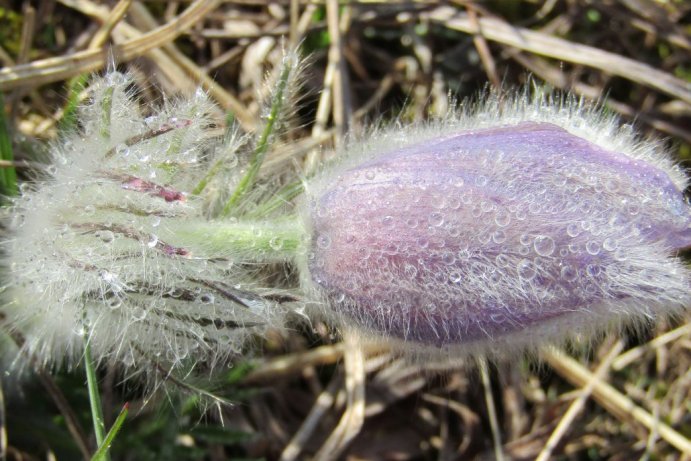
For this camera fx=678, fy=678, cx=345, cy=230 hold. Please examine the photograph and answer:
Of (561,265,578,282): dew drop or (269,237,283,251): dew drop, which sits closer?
(561,265,578,282): dew drop

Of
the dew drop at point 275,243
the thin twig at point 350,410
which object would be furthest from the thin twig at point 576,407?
the dew drop at point 275,243

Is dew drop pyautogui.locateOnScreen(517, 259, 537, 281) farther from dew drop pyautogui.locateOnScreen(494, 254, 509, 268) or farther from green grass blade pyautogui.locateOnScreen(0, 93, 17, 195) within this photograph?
green grass blade pyautogui.locateOnScreen(0, 93, 17, 195)

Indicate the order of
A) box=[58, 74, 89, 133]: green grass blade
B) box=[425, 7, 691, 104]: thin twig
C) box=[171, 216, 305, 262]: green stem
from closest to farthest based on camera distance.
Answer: box=[171, 216, 305, 262]: green stem, box=[58, 74, 89, 133]: green grass blade, box=[425, 7, 691, 104]: thin twig

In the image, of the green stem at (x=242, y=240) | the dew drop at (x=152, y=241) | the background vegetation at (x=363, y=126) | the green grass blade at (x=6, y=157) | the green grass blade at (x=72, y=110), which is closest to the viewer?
the dew drop at (x=152, y=241)

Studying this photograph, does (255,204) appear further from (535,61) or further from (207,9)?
(535,61)

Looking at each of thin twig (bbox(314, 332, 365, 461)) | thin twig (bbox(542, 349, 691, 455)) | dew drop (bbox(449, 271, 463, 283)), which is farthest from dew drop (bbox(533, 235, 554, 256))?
thin twig (bbox(542, 349, 691, 455))

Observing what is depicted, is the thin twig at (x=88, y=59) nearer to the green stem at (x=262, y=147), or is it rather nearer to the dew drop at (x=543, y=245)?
the green stem at (x=262, y=147)

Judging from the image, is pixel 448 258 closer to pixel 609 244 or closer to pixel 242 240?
pixel 609 244
